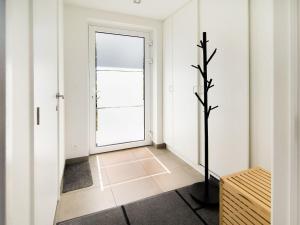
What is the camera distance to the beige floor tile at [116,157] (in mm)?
3010

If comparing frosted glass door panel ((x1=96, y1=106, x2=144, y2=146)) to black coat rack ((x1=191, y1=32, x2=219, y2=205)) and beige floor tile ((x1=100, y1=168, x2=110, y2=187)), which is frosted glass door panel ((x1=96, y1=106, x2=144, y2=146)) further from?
black coat rack ((x1=191, y1=32, x2=219, y2=205))

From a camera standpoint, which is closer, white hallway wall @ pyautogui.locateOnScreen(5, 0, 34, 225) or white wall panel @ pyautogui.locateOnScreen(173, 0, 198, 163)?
white hallway wall @ pyautogui.locateOnScreen(5, 0, 34, 225)

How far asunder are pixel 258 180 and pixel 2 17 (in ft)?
5.85

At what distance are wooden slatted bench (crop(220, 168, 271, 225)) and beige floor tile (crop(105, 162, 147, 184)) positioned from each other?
1332mm

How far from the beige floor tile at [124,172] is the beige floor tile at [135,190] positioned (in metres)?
0.16

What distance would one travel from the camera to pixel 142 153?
133 inches

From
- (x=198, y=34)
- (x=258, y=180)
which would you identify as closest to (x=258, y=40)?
(x=198, y=34)

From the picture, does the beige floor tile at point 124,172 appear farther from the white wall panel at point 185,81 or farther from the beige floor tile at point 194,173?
the white wall panel at point 185,81

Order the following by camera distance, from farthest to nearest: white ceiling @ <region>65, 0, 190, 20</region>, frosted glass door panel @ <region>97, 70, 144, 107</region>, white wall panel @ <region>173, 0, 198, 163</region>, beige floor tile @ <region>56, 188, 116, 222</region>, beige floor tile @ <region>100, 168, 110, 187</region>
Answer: frosted glass door panel @ <region>97, 70, 144, 107</region> < white ceiling @ <region>65, 0, 190, 20</region> < white wall panel @ <region>173, 0, 198, 163</region> < beige floor tile @ <region>100, 168, 110, 187</region> < beige floor tile @ <region>56, 188, 116, 222</region>

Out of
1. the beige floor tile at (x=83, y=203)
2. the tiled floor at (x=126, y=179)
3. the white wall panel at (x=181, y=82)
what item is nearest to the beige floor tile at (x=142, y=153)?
the tiled floor at (x=126, y=179)

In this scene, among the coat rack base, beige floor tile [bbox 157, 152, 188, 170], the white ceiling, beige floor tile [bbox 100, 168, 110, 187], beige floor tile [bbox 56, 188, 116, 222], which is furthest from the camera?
beige floor tile [bbox 157, 152, 188, 170]

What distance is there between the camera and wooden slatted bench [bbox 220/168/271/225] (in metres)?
1.19

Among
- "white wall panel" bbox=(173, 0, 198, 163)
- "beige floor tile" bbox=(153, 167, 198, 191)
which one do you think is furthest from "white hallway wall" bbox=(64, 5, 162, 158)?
"beige floor tile" bbox=(153, 167, 198, 191)

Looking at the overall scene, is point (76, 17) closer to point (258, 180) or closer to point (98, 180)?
point (98, 180)
